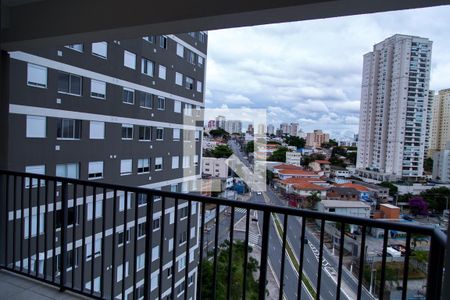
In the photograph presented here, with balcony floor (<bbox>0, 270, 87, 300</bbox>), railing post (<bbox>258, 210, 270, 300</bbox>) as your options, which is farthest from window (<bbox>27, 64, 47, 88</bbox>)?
railing post (<bbox>258, 210, 270, 300</bbox>)

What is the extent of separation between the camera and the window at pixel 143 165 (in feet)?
40.5

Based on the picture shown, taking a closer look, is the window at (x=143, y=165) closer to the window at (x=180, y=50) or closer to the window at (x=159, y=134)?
the window at (x=159, y=134)

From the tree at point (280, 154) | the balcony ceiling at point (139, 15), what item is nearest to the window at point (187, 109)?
the tree at point (280, 154)

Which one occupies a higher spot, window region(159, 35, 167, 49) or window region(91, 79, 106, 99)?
window region(159, 35, 167, 49)

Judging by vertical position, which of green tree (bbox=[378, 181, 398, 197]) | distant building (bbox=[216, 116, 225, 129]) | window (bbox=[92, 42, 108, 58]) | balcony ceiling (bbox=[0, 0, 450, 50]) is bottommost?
green tree (bbox=[378, 181, 398, 197])

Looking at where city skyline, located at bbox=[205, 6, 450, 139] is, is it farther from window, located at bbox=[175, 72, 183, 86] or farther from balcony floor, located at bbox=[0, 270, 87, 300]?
window, located at bbox=[175, 72, 183, 86]

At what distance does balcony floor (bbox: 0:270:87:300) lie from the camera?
6.91 ft

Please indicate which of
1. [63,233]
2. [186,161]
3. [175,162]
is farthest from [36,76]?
[186,161]

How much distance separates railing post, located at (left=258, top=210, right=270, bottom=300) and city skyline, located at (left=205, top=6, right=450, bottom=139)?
157 cm

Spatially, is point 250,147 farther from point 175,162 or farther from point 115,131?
point 175,162

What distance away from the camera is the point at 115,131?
1067 centimetres

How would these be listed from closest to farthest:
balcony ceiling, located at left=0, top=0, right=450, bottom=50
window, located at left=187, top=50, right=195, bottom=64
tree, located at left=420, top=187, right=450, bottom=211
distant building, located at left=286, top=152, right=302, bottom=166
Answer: balcony ceiling, located at left=0, top=0, right=450, bottom=50, tree, located at left=420, top=187, right=450, bottom=211, distant building, located at left=286, top=152, right=302, bottom=166, window, located at left=187, top=50, right=195, bottom=64

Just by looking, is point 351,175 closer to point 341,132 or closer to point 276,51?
point 341,132

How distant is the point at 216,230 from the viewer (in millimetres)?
1879
